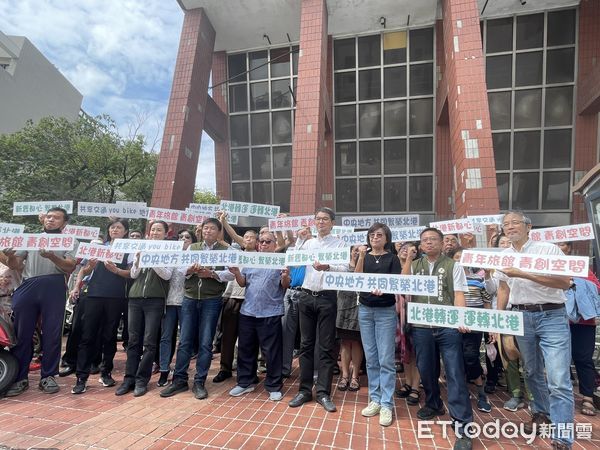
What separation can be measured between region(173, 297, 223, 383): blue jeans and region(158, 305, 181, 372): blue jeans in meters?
0.19

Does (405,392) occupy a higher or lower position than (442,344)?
lower

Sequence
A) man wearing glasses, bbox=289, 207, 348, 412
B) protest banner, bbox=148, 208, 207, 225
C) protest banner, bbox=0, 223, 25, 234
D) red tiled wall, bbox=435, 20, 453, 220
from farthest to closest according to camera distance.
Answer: red tiled wall, bbox=435, 20, 453, 220
protest banner, bbox=148, 208, 207, 225
protest banner, bbox=0, 223, 25, 234
man wearing glasses, bbox=289, 207, 348, 412

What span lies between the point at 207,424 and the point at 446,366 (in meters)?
2.14

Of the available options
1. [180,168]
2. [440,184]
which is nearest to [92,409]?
[180,168]

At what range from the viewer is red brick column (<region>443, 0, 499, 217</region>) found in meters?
7.06

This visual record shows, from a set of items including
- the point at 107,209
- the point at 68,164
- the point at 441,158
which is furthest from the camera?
the point at 441,158

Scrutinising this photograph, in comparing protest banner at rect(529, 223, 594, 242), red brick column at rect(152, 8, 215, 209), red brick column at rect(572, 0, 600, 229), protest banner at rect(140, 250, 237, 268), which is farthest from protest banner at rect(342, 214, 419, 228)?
red brick column at rect(572, 0, 600, 229)

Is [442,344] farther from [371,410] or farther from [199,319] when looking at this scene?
[199,319]

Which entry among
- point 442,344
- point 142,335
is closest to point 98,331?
point 142,335

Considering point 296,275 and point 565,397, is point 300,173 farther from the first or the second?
point 565,397

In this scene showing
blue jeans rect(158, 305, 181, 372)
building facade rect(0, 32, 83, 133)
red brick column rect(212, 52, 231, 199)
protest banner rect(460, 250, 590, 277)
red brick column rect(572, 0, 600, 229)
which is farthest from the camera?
building facade rect(0, 32, 83, 133)

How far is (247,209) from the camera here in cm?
529

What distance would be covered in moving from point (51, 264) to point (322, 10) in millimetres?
8740

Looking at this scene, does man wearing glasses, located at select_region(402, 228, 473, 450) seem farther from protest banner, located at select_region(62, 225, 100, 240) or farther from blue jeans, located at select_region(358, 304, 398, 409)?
protest banner, located at select_region(62, 225, 100, 240)
